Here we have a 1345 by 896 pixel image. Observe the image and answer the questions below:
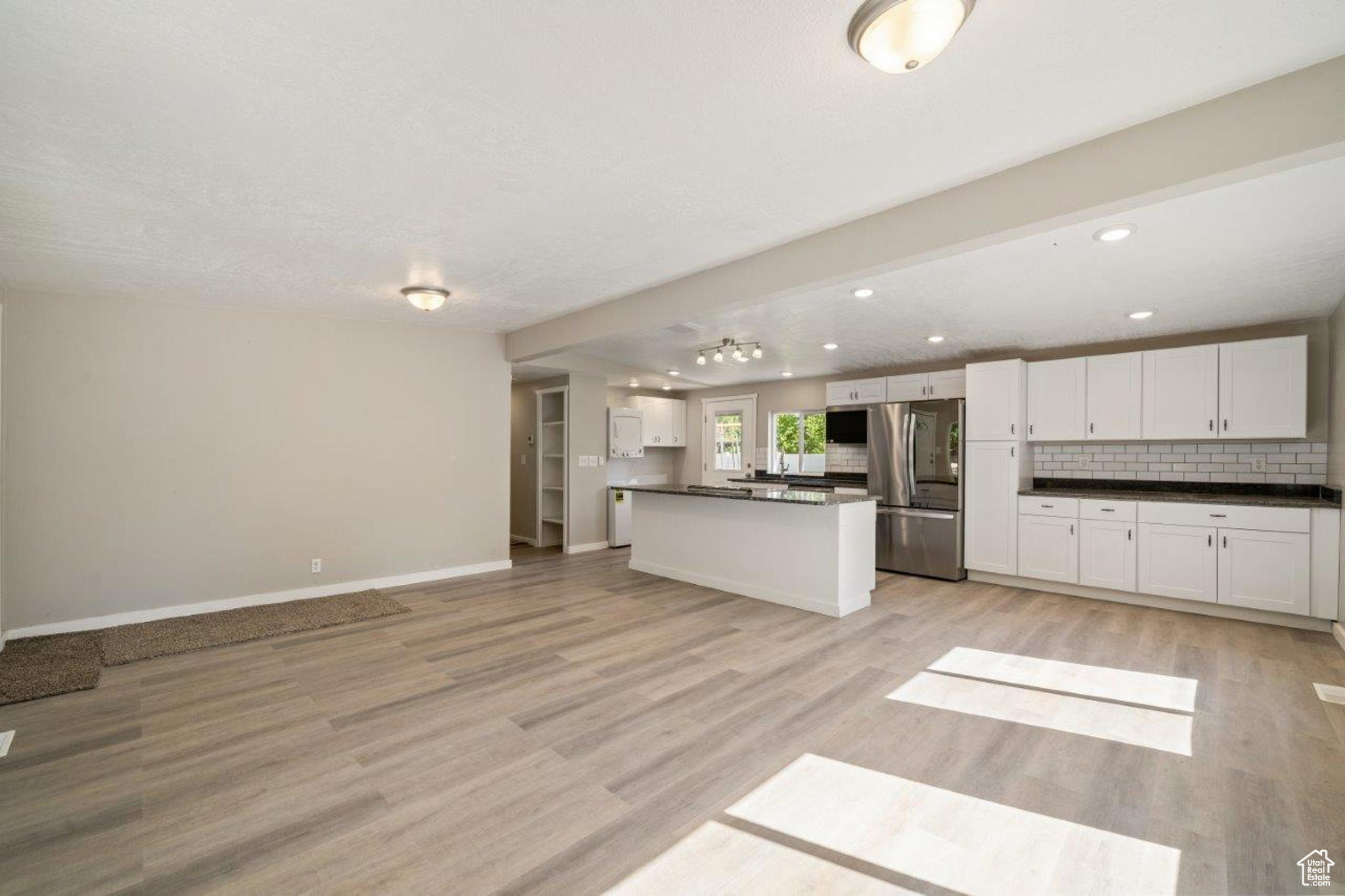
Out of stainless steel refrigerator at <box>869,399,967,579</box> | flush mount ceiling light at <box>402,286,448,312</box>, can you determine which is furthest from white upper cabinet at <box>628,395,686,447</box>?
flush mount ceiling light at <box>402,286,448,312</box>

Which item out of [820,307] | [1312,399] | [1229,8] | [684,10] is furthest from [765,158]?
[1312,399]

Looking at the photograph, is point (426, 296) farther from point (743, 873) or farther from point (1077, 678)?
point (1077, 678)

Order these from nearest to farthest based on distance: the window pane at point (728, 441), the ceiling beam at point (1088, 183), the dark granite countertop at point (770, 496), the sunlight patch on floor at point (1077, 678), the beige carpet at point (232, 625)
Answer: the ceiling beam at point (1088, 183) < the sunlight patch on floor at point (1077, 678) < the beige carpet at point (232, 625) < the dark granite countertop at point (770, 496) < the window pane at point (728, 441)

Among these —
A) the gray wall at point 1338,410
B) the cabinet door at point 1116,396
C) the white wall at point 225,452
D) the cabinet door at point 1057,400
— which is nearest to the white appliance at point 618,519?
the white wall at point 225,452

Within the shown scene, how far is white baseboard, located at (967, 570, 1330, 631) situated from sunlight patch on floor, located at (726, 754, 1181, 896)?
3871 millimetres

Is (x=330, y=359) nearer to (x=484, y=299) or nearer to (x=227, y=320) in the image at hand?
(x=227, y=320)

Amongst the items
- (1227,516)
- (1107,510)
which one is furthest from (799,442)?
(1227,516)

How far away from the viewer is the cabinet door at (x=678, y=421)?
912 centimetres

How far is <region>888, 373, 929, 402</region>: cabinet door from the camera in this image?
6629 millimetres

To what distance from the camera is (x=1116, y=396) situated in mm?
5328

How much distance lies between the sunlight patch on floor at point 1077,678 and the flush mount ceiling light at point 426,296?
4.08 metres

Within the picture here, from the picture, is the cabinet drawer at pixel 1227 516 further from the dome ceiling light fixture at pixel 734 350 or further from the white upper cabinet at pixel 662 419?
the white upper cabinet at pixel 662 419

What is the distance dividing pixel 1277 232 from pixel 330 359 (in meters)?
6.44

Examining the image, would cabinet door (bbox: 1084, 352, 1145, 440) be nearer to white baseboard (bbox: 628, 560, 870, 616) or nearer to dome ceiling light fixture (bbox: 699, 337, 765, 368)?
white baseboard (bbox: 628, 560, 870, 616)
